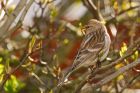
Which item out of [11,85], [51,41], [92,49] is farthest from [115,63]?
[51,41]

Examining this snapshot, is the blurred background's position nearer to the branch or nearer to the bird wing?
the branch

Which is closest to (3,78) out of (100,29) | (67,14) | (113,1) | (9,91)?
(9,91)

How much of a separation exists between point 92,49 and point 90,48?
27 millimetres

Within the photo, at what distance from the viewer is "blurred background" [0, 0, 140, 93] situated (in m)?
5.19

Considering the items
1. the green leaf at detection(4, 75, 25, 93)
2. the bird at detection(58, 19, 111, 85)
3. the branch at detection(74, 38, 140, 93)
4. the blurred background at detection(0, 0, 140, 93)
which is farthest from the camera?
the green leaf at detection(4, 75, 25, 93)

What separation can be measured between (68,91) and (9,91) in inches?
28.5

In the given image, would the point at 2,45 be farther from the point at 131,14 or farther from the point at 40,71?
Result: the point at 131,14

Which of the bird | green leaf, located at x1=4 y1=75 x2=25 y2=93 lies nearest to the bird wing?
the bird

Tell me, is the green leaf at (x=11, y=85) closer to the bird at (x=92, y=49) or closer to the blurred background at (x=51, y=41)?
the blurred background at (x=51, y=41)

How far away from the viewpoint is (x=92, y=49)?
15.4 feet

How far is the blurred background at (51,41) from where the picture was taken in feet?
17.0

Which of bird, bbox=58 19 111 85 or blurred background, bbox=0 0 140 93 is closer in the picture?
bird, bbox=58 19 111 85

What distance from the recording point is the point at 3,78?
5.07 metres

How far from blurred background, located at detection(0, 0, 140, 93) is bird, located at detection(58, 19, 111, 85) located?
0.59 ft
